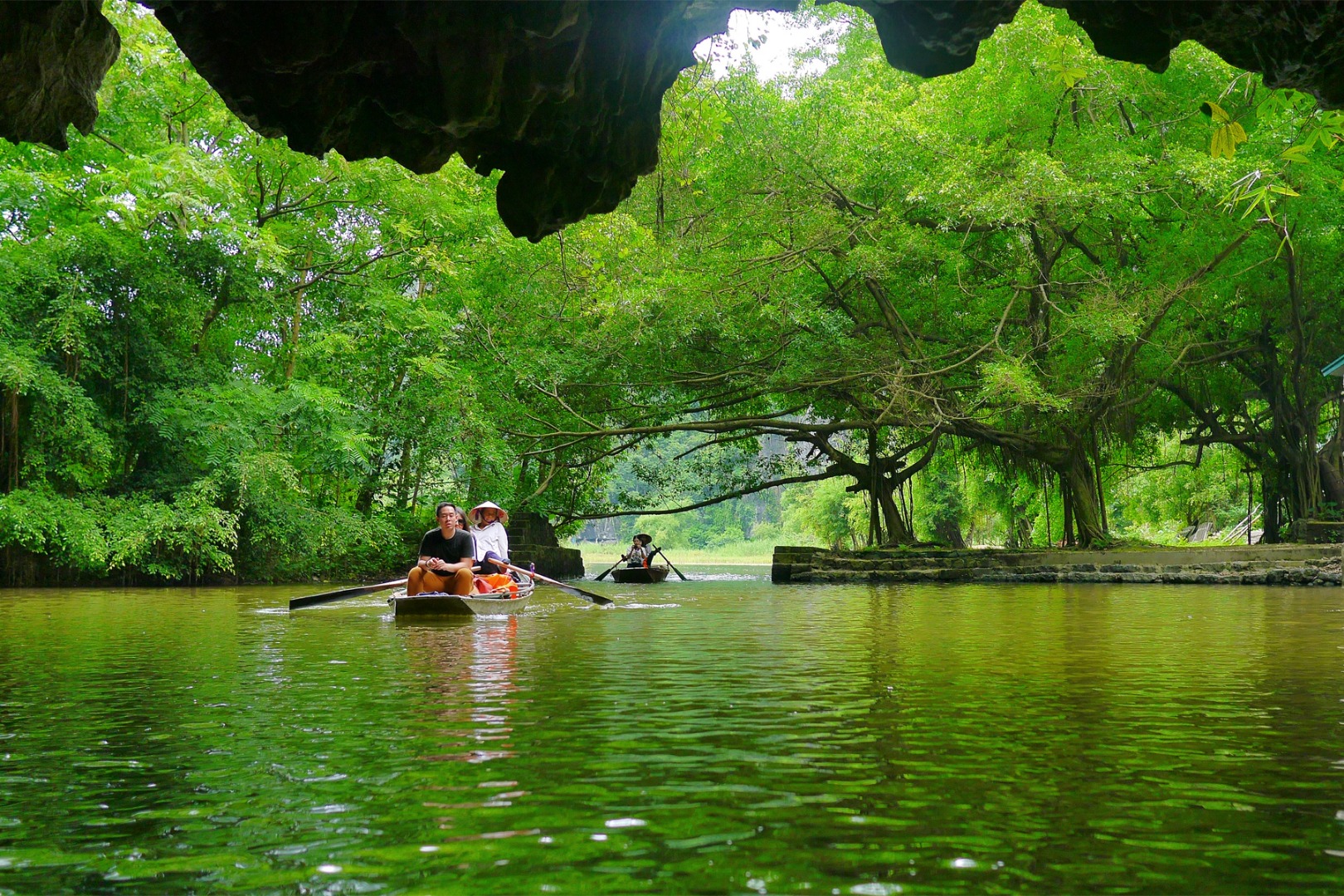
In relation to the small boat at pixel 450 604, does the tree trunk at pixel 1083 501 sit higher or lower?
higher

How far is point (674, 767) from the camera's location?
16.8 ft

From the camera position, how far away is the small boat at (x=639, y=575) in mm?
28406

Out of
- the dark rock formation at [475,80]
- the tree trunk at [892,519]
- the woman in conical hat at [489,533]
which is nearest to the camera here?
the dark rock formation at [475,80]

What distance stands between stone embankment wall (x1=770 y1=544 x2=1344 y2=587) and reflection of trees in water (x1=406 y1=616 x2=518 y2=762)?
578 inches

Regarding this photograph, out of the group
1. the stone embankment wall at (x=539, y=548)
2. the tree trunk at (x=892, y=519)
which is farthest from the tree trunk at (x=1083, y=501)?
the stone embankment wall at (x=539, y=548)

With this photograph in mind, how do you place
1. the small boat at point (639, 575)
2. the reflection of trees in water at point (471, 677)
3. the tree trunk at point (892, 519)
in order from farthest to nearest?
the tree trunk at point (892, 519), the small boat at point (639, 575), the reflection of trees in water at point (471, 677)

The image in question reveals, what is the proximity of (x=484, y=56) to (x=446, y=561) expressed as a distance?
1034cm

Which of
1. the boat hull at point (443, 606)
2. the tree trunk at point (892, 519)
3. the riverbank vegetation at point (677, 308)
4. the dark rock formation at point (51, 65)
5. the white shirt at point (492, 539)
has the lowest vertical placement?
the boat hull at point (443, 606)

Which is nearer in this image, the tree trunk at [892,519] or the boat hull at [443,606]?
the boat hull at [443,606]

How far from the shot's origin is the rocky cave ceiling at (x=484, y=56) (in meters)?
5.40

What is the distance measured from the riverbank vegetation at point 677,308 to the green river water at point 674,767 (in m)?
10.7

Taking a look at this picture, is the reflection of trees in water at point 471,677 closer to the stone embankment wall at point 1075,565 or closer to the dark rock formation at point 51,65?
the dark rock formation at point 51,65

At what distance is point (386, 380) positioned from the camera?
30156 millimetres

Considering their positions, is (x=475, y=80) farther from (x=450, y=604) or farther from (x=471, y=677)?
(x=450, y=604)
